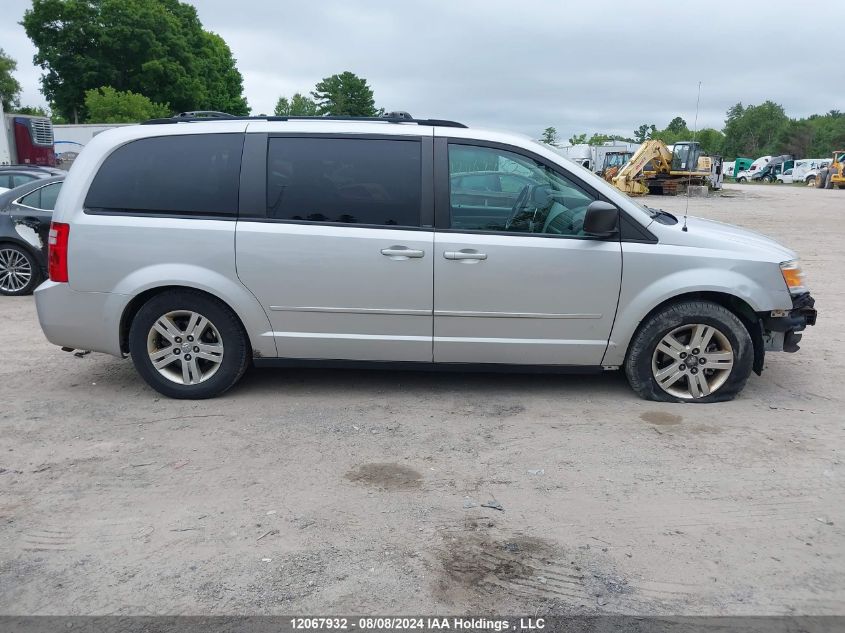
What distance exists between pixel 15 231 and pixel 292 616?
7.99 meters

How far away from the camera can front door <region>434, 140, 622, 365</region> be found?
4.78 meters

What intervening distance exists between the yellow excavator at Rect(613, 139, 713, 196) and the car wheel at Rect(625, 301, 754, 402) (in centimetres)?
3331

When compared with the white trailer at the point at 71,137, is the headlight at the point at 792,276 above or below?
below

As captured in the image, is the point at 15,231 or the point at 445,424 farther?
the point at 15,231

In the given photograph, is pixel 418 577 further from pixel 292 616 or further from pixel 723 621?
pixel 723 621

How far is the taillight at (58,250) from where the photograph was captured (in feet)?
16.1

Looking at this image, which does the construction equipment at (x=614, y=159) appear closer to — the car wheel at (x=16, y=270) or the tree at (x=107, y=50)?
the tree at (x=107, y=50)

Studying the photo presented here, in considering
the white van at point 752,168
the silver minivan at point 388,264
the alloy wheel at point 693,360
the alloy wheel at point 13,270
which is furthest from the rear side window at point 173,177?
the white van at point 752,168

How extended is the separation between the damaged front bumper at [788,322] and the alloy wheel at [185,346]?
3.92 metres

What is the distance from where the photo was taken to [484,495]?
3721 millimetres

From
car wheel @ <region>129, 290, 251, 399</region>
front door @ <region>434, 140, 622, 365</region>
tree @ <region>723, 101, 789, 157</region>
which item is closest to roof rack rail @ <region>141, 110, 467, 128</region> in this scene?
front door @ <region>434, 140, 622, 365</region>

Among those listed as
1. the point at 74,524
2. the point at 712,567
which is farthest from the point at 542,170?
the point at 74,524

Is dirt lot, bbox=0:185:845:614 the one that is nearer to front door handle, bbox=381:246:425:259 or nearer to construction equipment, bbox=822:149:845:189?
front door handle, bbox=381:246:425:259

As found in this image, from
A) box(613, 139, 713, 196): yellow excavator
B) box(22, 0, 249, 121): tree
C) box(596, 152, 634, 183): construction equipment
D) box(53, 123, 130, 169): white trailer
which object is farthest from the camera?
box(596, 152, 634, 183): construction equipment
